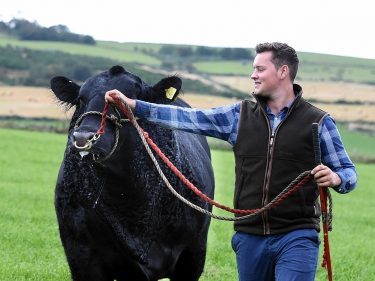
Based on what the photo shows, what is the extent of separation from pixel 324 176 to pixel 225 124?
987 mm

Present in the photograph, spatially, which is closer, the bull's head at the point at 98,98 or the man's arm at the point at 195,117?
the bull's head at the point at 98,98

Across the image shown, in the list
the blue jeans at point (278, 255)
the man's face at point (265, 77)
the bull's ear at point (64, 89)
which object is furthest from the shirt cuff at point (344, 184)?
the bull's ear at point (64, 89)

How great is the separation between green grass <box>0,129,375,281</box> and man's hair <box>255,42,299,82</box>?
14.9ft

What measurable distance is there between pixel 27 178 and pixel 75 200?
56.4ft

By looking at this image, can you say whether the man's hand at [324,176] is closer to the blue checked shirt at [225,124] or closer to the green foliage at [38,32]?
the blue checked shirt at [225,124]

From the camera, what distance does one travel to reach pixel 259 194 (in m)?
6.30

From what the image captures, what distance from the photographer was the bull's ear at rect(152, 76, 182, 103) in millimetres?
7100

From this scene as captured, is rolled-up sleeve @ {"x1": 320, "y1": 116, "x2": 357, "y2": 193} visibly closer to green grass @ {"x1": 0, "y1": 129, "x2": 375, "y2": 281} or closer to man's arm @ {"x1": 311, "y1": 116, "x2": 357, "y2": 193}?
man's arm @ {"x1": 311, "y1": 116, "x2": 357, "y2": 193}

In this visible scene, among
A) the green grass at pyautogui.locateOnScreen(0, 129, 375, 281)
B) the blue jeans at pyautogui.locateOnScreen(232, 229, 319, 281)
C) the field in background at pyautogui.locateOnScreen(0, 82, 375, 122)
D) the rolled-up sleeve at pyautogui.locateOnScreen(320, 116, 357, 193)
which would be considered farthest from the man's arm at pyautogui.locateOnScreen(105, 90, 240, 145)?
the field in background at pyautogui.locateOnScreen(0, 82, 375, 122)

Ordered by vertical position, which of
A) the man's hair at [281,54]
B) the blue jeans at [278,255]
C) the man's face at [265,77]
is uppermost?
the man's hair at [281,54]

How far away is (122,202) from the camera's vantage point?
7039 mm

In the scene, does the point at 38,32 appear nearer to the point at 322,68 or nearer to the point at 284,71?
the point at 322,68

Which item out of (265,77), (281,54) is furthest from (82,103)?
(281,54)

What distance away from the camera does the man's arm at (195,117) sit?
6520mm
